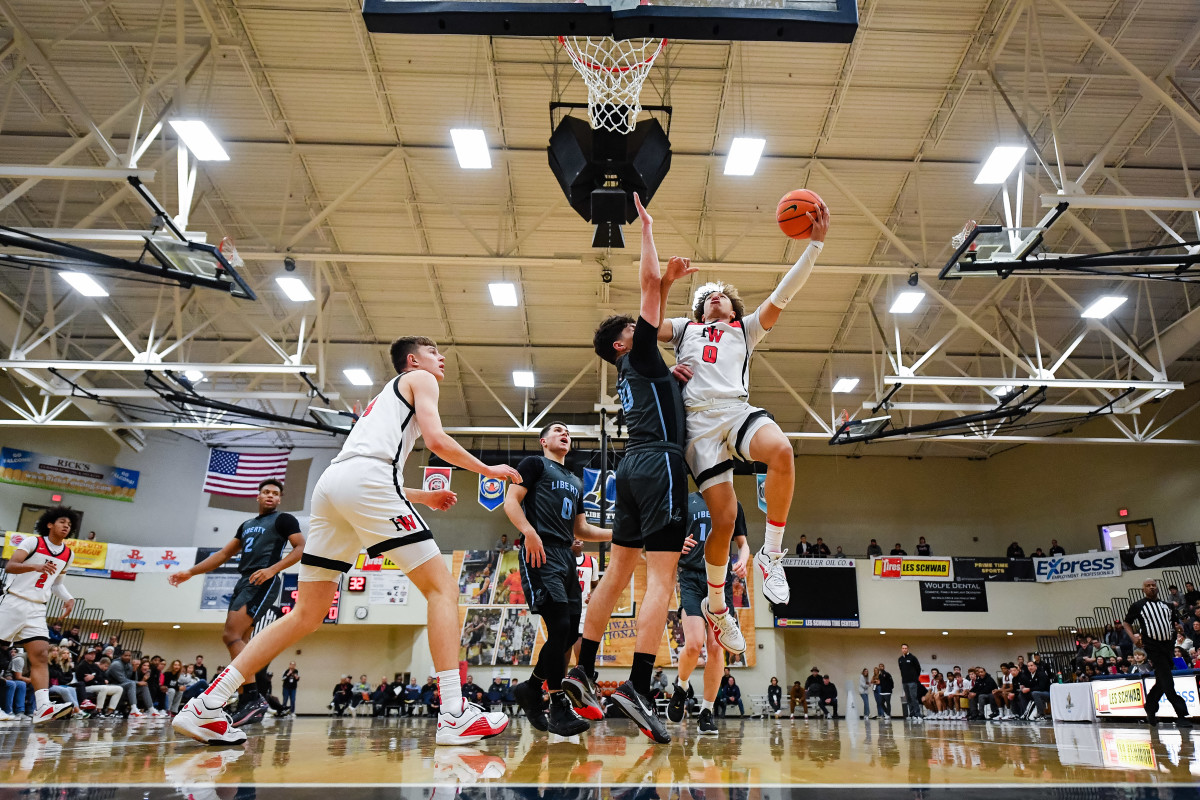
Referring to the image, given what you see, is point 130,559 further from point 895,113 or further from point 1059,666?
point 1059,666

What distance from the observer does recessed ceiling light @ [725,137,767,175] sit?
35.2 feet

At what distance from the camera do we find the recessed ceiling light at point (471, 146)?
10609mm

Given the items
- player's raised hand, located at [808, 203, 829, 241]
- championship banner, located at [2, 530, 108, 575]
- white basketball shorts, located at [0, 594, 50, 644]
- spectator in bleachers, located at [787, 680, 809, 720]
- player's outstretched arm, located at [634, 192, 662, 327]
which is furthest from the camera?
spectator in bleachers, located at [787, 680, 809, 720]

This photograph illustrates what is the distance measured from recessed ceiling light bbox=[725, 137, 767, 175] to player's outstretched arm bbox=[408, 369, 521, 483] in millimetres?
8203

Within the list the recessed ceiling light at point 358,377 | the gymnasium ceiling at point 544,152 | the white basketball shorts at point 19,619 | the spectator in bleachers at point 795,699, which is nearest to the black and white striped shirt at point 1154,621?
the gymnasium ceiling at point 544,152

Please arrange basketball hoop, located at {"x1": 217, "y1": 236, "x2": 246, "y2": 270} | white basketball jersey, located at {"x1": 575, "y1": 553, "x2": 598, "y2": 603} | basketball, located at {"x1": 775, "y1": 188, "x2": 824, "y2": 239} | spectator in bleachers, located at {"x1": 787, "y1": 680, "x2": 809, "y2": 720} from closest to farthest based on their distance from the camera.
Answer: basketball, located at {"x1": 775, "y1": 188, "x2": 824, "y2": 239}
basketball hoop, located at {"x1": 217, "y1": 236, "x2": 246, "y2": 270}
white basketball jersey, located at {"x1": 575, "y1": 553, "x2": 598, "y2": 603}
spectator in bleachers, located at {"x1": 787, "y1": 680, "x2": 809, "y2": 720}

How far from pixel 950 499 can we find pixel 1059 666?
710 centimetres

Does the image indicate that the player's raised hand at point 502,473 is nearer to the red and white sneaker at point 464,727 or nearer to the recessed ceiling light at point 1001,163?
the red and white sneaker at point 464,727

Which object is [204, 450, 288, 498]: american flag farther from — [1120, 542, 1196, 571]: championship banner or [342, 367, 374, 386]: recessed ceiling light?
[1120, 542, 1196, 571]: championship banner

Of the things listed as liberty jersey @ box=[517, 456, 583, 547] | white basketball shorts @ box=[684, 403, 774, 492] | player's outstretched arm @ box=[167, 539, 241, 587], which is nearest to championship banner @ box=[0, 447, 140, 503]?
player's outstretched arm @ box=[167, 539, 241, 587]

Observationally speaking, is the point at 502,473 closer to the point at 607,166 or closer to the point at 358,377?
the point at 607,166

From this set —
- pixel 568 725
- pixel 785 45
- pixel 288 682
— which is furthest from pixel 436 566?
pixel 288 682

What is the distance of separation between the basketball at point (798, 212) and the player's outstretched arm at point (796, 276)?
0.21 ft

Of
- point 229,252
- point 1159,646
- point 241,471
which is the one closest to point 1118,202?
point 1159,646
